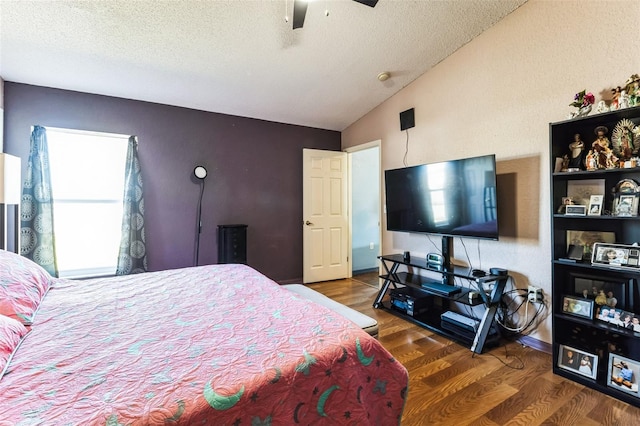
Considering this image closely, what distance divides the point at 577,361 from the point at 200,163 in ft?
13.3

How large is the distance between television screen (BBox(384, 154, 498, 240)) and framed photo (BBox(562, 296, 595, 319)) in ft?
2.11

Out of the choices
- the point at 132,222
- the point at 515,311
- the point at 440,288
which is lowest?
the point at 515,311

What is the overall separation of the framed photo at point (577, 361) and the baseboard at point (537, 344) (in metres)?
0.33

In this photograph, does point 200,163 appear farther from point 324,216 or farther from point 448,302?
point 448,302

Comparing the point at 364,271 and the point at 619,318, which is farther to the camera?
the point at 364,271

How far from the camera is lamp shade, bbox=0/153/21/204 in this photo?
228 centimetres

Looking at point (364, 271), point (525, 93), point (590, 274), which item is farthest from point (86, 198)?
point (590, 274)

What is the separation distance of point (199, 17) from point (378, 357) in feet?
8.68

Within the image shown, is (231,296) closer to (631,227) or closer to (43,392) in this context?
(43,392)

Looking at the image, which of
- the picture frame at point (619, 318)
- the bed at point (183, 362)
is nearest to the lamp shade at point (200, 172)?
the bed at point (183, 362)

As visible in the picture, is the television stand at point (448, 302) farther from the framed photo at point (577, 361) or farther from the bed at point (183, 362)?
the bed at point (183, 362)

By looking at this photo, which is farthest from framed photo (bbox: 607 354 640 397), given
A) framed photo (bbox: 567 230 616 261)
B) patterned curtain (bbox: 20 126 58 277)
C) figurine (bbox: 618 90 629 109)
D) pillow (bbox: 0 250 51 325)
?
patterned curtain (bbox: 20 126 58 277)

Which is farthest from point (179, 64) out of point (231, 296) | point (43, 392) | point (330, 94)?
point (43, 392)

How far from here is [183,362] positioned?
1.02m
